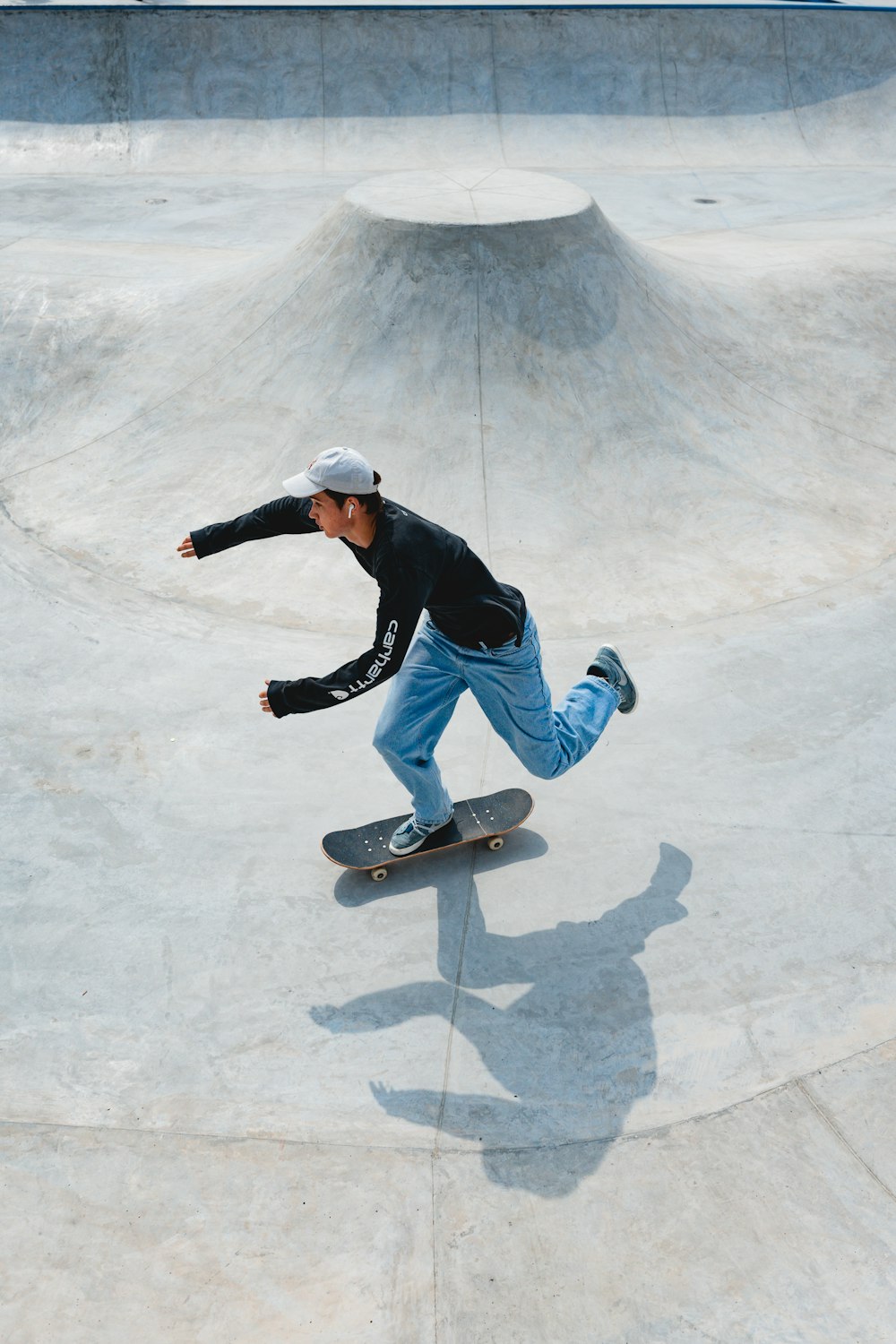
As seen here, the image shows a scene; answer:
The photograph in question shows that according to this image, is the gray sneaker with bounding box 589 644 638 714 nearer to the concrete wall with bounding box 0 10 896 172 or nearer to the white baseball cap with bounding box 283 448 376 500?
the white baseball cap with bounding box 283 448 376 500

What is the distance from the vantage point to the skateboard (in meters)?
5.18

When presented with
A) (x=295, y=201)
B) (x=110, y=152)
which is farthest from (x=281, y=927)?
(x=110, y=152)

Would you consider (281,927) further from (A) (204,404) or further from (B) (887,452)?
(B) (887,452)

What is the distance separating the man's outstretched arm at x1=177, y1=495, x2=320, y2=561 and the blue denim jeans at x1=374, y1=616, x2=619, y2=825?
72 centimetres

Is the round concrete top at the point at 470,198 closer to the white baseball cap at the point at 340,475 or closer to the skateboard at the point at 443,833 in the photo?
the skateboard at the point at 443,833

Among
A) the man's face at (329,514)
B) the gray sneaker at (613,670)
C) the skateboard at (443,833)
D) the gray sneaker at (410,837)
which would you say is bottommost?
the skateboard at (443,833)

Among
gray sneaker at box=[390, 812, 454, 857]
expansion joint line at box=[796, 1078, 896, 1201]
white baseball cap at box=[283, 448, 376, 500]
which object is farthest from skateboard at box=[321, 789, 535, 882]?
white baseball cap at box=[283, 448, 376, 500]

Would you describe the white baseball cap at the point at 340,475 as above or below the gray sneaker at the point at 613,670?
above

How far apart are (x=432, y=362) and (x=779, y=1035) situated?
6.16 metres

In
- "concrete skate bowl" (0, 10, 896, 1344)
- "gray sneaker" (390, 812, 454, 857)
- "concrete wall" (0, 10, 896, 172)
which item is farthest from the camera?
"concrete wall" (0, 10, 896, 172)

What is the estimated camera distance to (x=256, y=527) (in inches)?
181

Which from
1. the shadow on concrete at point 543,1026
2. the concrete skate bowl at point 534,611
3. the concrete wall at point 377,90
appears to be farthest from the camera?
the concrete wall at point 377,90

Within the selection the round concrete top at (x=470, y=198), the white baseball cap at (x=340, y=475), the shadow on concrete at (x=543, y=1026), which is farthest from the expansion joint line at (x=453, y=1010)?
the round concrete top at (x=470, y=198)

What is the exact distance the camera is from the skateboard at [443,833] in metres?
5.18
